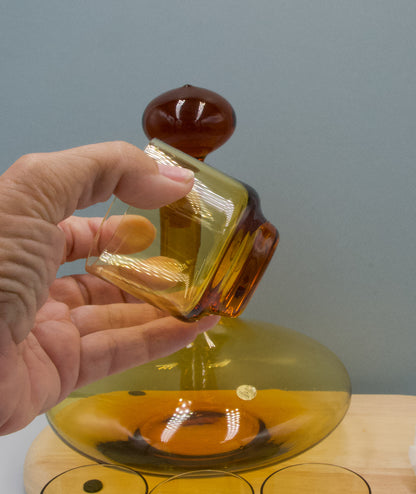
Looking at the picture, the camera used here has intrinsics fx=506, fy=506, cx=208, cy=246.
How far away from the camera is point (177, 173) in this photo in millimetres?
387

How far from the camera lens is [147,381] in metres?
0.53

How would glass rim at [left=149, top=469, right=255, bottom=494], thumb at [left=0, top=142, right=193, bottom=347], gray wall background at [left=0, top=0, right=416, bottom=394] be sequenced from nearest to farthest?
thumb at [left=0, top=142, right=193, bottom=347], glass rim at [left=149, top=469, right=255, bottom=494], gray wall background at [left=0, top=0, right=416, bottom=394]

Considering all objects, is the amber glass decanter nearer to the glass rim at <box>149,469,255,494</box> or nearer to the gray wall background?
the glass rim at <box>149,469,255,494</box>

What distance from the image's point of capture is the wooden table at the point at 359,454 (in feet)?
1.62

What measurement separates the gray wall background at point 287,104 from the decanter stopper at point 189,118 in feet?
0.62

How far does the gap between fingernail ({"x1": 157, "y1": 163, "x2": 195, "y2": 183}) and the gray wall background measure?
1.09 feet

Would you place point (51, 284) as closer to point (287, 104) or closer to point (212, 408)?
point (212, 408)

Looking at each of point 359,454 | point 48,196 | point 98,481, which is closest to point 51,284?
point 48,196

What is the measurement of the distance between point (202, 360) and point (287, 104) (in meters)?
0.38

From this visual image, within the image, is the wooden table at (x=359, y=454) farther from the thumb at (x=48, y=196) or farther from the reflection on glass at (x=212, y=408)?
the thumb at (x=48, y=196)

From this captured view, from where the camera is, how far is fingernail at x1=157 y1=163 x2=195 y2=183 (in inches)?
15.1

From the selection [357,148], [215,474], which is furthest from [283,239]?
[215,474]

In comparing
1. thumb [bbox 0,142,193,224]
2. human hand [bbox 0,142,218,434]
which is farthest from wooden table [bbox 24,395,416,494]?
thumb [bbox 0,142,193,224]

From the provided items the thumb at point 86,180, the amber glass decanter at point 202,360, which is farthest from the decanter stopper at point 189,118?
the thumb at point 86,180
